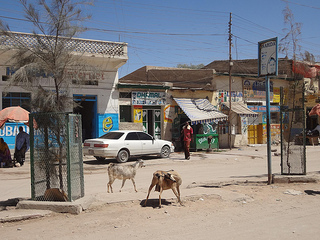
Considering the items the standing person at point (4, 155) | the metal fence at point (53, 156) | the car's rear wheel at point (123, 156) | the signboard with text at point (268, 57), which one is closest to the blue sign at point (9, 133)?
the standing person at point (4, 155)

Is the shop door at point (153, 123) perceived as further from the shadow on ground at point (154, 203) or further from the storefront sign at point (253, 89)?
the shadow on ground at point (154, 203)

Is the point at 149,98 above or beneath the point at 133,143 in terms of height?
above

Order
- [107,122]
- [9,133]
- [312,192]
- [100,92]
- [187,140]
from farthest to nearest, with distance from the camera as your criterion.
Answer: [107,122], [100,92], [9,133], [187,140], [312,192]

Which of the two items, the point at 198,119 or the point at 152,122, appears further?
the point at 152,122

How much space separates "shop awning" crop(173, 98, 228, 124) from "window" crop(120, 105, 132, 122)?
11.1 ft

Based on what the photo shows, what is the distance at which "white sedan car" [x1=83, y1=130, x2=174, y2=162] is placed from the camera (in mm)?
15805

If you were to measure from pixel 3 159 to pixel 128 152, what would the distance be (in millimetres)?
5541

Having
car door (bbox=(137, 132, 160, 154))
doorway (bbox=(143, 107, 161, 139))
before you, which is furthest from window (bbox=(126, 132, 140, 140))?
doorway (bbox=(143, 107, 161, 139))

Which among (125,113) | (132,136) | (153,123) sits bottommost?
(132,136)

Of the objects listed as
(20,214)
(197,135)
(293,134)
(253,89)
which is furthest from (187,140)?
(253,89)

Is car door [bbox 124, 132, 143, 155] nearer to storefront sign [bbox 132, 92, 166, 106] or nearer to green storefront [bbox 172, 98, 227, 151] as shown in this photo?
storefront sign [bbox 132, 92, 166, 106]

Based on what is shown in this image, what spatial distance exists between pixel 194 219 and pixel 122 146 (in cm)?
1029

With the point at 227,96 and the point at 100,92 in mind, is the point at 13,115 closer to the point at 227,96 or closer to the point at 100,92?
the point at 100,92

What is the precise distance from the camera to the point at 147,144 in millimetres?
17578
